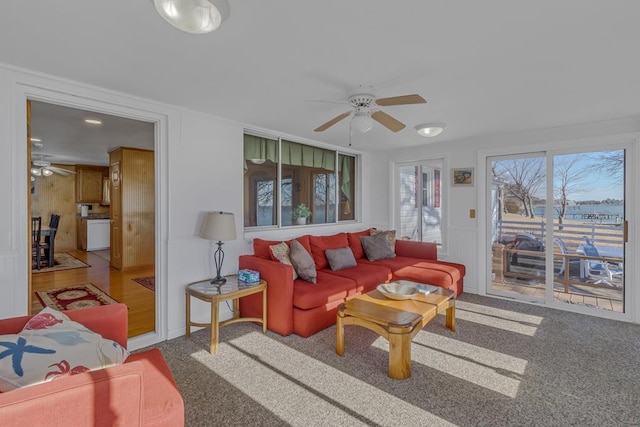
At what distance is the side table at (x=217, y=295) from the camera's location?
279cm

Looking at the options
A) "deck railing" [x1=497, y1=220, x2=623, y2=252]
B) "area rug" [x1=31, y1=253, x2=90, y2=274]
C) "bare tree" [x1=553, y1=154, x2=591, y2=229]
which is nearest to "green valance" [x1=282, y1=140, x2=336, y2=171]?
"deck railing" [x1=497, y1=220, x2=623, y2=252]

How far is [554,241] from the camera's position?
403 centimetres

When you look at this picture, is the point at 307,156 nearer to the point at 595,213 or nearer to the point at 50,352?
the point at 595,213

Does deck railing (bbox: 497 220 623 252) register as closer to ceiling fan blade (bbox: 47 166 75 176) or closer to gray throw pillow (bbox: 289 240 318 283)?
gray throw pillow (bbox: 289 240 318 283)

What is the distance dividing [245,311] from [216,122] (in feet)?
7.00

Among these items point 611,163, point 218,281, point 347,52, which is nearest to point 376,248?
point 218,281

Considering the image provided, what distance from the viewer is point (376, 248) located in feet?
15.5

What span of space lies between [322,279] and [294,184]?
5.44 feet

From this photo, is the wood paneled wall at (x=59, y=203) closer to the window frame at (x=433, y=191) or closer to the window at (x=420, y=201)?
the window frame at (x=433, y=191)

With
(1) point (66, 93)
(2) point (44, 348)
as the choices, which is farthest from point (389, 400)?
(1) point (66, 93)

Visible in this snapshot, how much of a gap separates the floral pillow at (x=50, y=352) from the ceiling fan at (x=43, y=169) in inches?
281

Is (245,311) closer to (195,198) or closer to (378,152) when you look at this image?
(195,198)

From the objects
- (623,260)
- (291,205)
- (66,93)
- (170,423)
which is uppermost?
(66,93)

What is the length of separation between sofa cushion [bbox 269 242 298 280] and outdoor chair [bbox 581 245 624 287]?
3517 millimetres
